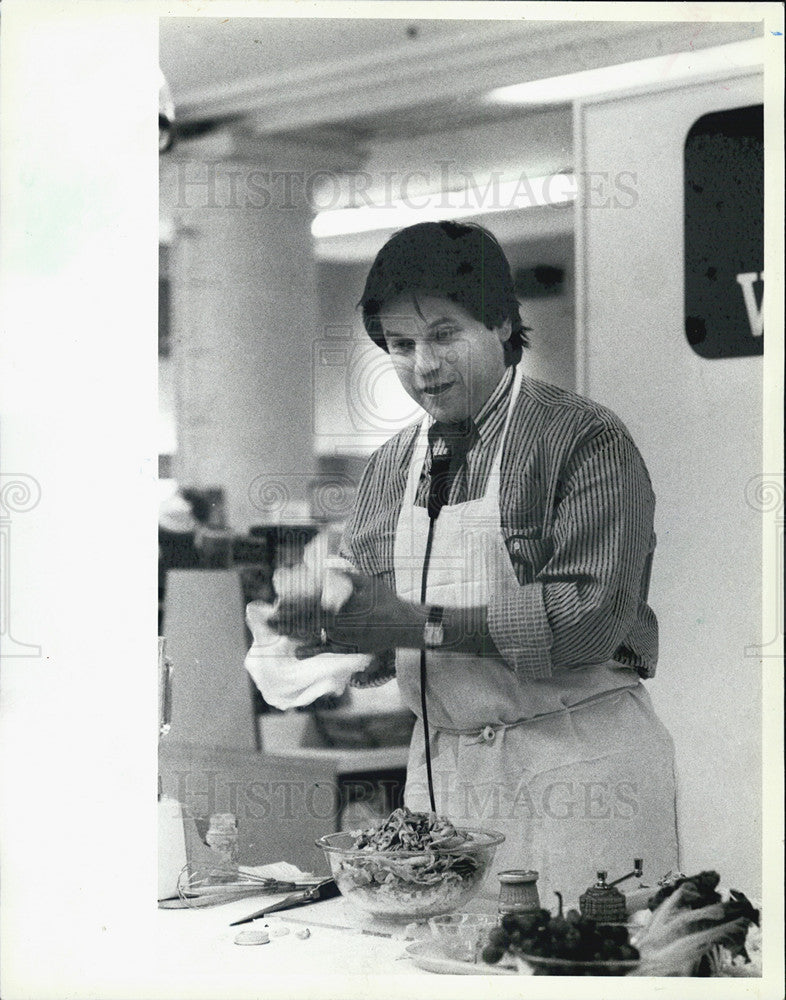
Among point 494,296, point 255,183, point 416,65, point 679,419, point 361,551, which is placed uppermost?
point 416,65

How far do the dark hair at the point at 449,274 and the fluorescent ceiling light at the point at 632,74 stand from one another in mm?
256

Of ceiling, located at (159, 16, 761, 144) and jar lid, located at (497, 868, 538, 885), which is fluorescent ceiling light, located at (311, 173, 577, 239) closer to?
ceiling, located at (159, 16, 761, 144)

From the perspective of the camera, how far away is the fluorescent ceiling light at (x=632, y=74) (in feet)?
7.91

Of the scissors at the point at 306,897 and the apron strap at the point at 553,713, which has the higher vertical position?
the apron strap at the point at 553,713

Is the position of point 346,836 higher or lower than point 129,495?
lower

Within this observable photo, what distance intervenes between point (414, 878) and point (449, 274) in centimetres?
108

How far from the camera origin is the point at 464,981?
7.96ft

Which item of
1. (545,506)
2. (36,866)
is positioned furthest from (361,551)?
(36,866)

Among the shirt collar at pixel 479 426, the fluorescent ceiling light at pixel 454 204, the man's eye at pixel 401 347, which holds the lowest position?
the shirt collar at pixel 479 426

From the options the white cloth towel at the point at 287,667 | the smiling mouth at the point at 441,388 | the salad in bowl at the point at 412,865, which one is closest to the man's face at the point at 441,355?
the smiling mouth at the point at 441,388

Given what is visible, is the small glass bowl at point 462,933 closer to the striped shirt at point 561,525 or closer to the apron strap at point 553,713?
the apron strap at point 553,713

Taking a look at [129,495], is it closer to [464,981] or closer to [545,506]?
[545,506]

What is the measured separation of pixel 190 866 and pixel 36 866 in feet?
0.93

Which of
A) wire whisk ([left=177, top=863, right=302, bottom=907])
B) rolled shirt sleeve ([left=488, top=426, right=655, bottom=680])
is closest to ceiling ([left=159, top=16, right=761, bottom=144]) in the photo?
rolled shirt sleeve ([left=488, top=426, right=655, bottom=680])
